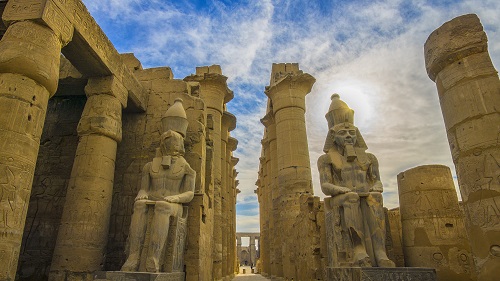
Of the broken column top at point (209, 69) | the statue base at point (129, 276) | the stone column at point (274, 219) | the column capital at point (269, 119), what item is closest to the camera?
the statue base at point (129, 276)

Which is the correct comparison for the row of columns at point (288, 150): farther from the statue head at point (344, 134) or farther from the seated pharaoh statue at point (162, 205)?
the seated pharaoh statue at point (162, 205)

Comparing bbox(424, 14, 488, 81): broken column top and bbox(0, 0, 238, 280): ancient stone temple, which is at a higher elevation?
bbox(424, 14, 488, 81): broken column top

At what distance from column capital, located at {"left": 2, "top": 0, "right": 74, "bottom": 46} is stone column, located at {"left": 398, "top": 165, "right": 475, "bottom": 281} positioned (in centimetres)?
682

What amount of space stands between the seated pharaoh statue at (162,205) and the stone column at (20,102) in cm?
151

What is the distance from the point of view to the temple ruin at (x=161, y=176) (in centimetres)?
418

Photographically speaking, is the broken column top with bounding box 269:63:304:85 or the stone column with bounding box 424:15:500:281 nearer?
the stone column with bounding box 424:15:500:281

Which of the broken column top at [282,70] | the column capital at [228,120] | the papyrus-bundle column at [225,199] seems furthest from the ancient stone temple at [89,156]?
the column capital at [228,120]

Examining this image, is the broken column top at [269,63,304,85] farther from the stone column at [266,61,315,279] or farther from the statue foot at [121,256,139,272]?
the statue foot at [121,256,139,272]

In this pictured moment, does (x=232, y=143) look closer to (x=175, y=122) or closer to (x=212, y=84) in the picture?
(x=212, y=84)

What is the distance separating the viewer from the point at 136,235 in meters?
4.87

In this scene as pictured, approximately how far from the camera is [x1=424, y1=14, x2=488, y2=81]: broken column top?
531 centimetres

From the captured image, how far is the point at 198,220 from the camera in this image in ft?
19.2

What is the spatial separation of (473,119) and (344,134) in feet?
6.37

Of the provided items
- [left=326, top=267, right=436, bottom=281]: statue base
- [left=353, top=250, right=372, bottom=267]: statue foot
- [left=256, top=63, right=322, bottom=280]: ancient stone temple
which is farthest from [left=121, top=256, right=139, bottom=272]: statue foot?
[left=256, top=63, right=322, bottom=280]: ancient stone temple
